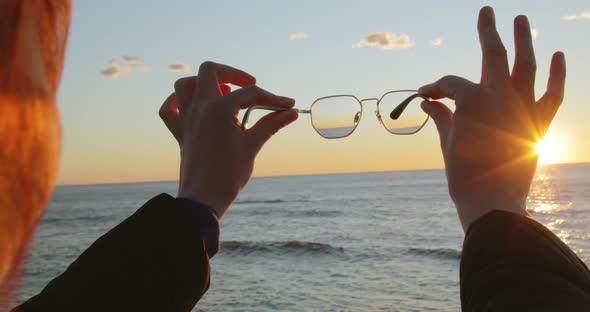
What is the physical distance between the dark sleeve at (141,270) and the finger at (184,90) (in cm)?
58

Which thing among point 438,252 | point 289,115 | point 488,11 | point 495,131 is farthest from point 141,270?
point 438,252

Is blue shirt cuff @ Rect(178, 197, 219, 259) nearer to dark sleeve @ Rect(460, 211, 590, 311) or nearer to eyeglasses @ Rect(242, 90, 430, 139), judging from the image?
dark sleeve @ Rect(460, 211, 590, 311)

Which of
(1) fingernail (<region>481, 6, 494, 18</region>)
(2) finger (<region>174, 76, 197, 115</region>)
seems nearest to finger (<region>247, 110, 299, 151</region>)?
(2) finger (<region>174, 76, 197, 115</region>)

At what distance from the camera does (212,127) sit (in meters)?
1.46

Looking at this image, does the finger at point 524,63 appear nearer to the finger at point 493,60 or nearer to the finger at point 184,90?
the finger at point 493,60

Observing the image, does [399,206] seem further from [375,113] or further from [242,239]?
[375,113]

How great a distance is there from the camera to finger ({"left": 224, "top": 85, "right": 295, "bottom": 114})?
4.86 ft

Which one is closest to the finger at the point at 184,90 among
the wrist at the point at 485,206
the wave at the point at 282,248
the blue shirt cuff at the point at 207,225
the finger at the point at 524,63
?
the blue shirt cuff at the point at 207,225

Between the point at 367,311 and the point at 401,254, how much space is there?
8.11 metres

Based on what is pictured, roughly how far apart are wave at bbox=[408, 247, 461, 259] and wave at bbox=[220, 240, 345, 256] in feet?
9.28

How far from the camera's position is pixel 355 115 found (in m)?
2.98

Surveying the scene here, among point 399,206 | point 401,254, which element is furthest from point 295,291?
point 399,206

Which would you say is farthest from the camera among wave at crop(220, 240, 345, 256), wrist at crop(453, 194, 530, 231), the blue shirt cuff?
wave at crop(220, 240, 345, 256)

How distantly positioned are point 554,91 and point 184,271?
53.8 inches
